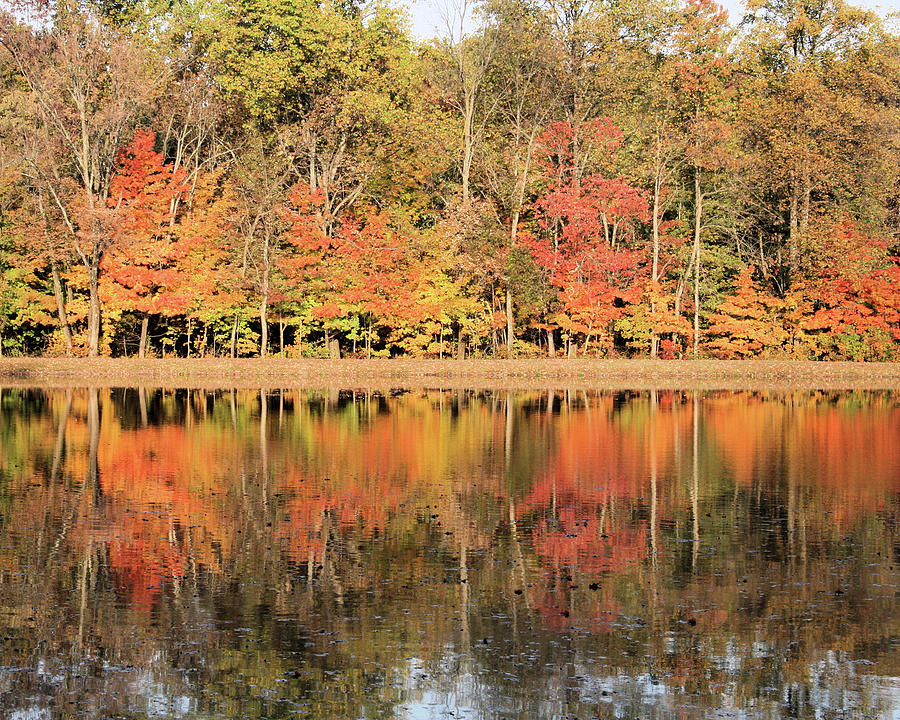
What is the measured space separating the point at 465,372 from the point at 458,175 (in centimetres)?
1245

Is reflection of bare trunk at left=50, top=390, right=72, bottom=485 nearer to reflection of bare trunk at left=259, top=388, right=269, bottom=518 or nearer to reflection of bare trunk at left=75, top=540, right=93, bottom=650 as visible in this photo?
reflection of bare trunk at left=259, top=388, right=269, bottom=518

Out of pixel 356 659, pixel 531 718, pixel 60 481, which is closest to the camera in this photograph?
pixel 531 718

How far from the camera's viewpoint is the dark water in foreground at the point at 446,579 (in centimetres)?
910

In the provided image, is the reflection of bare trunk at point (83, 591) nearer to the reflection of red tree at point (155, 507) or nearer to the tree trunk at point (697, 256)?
the reflection of red tree at point (155, 507)

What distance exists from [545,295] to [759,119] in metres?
12.2

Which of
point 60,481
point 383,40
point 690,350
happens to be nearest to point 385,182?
point 383,40

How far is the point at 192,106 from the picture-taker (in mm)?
53938

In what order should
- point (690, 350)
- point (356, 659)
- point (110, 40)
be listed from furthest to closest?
1. point (690, 350)
2. point (110, 40)
3. point (356, 659)

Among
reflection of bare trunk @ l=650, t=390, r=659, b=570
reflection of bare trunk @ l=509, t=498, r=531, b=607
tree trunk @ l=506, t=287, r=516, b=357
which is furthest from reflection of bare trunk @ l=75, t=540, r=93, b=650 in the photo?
tree trunk @ l=506, t=287, r=516, b=357

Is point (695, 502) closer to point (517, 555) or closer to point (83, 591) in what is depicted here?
point (517, 555)

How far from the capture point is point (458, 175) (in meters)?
56.4

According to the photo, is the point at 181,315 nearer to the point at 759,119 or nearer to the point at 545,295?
the point at 545,295

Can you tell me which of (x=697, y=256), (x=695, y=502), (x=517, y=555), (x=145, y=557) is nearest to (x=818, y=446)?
(x=695, y=502)

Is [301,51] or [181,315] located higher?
[301,51]
